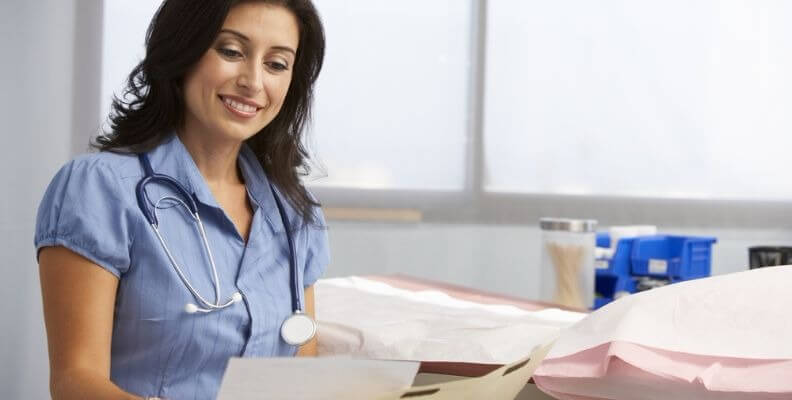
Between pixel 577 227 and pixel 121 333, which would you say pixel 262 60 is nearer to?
pixel 121 333

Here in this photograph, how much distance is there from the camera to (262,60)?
1081 millimetres

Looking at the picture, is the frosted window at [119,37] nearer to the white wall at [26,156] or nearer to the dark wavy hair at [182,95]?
the white wall at [26,156]

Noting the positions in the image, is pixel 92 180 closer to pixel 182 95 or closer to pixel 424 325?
pixel 182 95

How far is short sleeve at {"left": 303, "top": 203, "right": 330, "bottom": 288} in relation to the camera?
4.04ft

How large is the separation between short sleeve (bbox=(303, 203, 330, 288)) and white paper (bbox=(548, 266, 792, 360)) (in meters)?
0.43

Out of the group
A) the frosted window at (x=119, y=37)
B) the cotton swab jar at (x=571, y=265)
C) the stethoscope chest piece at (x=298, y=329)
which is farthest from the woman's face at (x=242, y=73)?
the frosted window at (x=119, y=37)

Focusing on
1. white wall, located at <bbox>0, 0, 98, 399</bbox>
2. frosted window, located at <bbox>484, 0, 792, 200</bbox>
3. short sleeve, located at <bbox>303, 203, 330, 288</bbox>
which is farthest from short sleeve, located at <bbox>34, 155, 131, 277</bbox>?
frosted window, located at <bbox>484, 0, 792, 200</bbox>

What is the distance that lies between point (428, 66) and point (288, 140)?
1.93 metres

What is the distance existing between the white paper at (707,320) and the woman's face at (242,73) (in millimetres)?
459

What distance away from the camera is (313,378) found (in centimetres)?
62

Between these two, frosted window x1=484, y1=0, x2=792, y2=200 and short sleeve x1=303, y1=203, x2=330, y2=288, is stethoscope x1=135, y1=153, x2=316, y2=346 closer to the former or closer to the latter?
short sleeve x1=303, y1=203, x2=330, y2=288

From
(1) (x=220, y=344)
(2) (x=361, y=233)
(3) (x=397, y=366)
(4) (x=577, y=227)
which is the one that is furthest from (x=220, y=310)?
(2) (x=361, y=233)

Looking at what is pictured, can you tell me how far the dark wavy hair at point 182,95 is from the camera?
1040 mm

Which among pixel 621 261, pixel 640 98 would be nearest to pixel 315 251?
pixel 621 261
